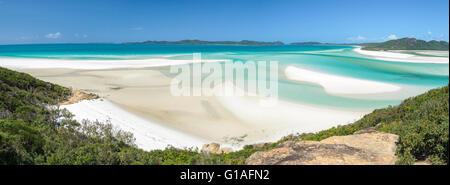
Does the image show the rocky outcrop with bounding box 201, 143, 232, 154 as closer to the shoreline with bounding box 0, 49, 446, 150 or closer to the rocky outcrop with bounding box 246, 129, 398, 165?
the shoreline with bounding box 0, 49, 446, 150

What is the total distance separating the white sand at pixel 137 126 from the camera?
8.89 metres

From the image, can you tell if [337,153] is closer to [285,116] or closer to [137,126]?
[285,116]

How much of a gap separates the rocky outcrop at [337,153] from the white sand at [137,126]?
4677 mm

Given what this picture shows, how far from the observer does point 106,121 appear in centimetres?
1027

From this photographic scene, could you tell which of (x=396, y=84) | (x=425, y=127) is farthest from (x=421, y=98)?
(x=396, y=84)

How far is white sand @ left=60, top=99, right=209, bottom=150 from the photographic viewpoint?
29.2 feet

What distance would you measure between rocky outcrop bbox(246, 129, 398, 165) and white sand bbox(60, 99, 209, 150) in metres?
4.68

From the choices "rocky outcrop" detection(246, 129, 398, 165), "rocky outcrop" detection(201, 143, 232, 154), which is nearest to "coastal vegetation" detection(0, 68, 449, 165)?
"rocky outcrop" detection(246, 129, 398, 165)

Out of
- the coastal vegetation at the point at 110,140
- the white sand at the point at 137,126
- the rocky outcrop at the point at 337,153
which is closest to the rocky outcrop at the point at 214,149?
the white sand at the point at 137,126

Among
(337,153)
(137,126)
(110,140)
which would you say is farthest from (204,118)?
(337,153)

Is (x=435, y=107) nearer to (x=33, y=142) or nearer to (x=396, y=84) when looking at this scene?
(x=33, y=142)

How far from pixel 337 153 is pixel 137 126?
8.44m
